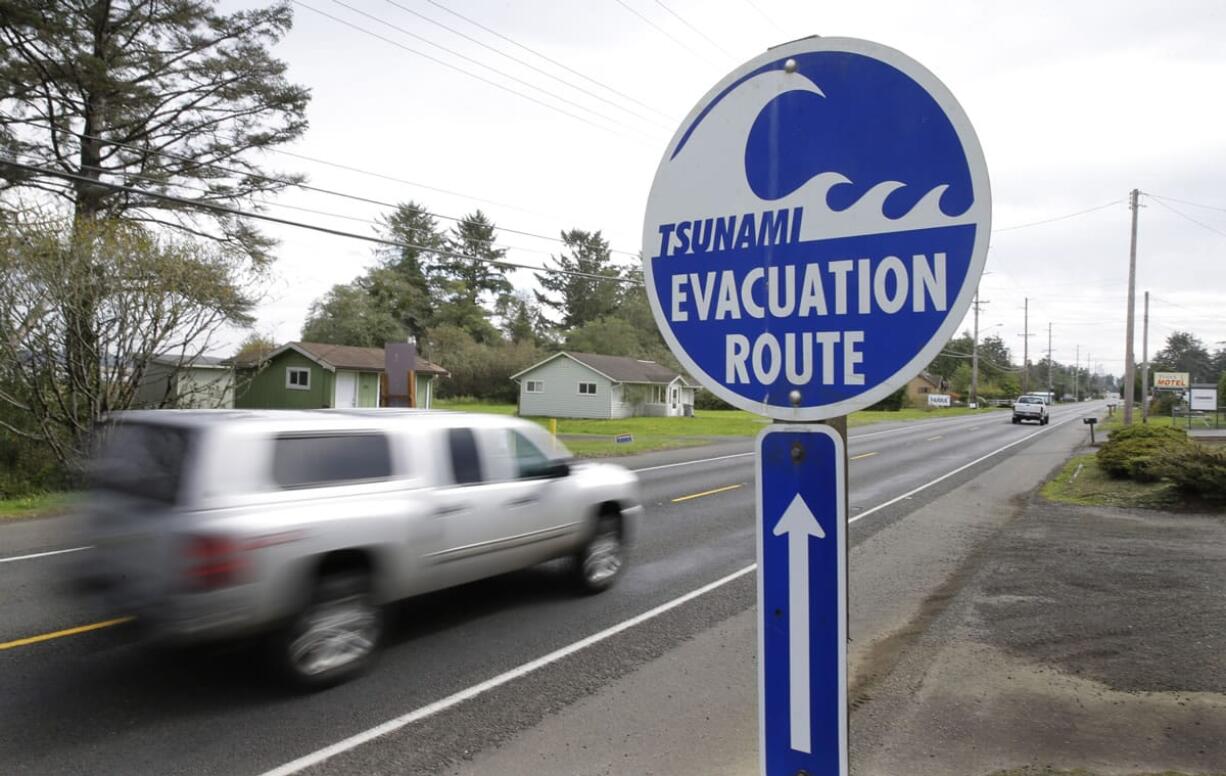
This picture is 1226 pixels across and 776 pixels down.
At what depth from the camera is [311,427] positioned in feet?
17.9

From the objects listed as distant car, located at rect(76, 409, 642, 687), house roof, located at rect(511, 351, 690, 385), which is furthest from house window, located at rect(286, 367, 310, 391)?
distant car, located at rect(76, 409, 642, 687)

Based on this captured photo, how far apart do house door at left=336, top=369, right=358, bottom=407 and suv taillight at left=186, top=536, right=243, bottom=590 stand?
34989 millimetres

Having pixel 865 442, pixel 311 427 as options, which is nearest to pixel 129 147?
pixel 311 427

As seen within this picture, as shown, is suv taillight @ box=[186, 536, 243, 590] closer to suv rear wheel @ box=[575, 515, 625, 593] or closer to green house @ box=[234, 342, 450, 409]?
suv rear wheel @ box=[575, 515, 625, 593]

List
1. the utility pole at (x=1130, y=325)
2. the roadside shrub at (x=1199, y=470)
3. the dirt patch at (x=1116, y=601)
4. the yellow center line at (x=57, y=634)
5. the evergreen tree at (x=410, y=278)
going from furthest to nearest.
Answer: the evergreen tree at (x=410, y=278)
the utility pole at (x=1130, y=325)
the roadside shrub at (x=1199, y=470)
the yellow center line at (x=57, y=634)
the dirt patch at (x=1116, y=601)

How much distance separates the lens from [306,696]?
5.02 metres

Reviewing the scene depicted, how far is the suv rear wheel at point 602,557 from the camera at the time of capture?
300 inches

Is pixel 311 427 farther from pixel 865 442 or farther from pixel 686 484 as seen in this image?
pixel 865 442

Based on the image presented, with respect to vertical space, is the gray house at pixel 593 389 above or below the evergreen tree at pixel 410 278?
below

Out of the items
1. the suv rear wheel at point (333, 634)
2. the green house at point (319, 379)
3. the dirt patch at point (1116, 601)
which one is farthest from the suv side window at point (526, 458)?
the green house at point (319, 379)

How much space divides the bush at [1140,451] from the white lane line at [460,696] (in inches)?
471

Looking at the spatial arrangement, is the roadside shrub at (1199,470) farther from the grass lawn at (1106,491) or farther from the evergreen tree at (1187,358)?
the evergreen tree at (1187,358)

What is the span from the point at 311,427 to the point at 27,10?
18.7m

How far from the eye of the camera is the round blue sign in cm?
142
